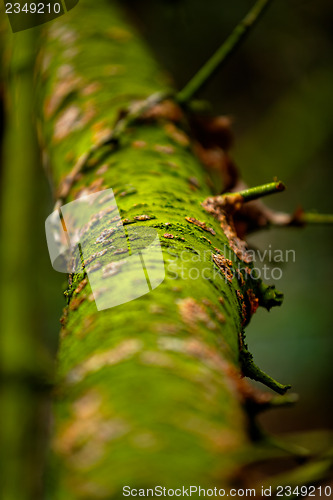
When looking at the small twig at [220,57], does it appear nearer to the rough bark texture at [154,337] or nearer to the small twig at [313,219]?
the rough bark texture at [154,337]

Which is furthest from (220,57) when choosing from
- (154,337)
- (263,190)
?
(154,337)

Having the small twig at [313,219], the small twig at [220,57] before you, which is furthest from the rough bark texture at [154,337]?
the small twig at [313,219]

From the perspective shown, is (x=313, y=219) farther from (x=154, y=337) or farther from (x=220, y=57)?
(x=154, y=337)

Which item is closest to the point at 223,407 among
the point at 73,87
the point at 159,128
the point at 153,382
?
the point at 153,382

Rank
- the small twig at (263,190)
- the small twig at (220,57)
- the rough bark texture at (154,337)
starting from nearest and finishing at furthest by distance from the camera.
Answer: the rough bark texture at (154,337), the small twig at (263,190), the small twig at (220,57)

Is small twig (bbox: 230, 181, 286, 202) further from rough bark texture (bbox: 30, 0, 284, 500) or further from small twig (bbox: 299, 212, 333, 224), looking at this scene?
small twig (bbox: 299, 212, 333, 224)

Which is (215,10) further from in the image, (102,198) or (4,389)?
(4,389)

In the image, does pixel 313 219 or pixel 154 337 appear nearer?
pixel 154 337
